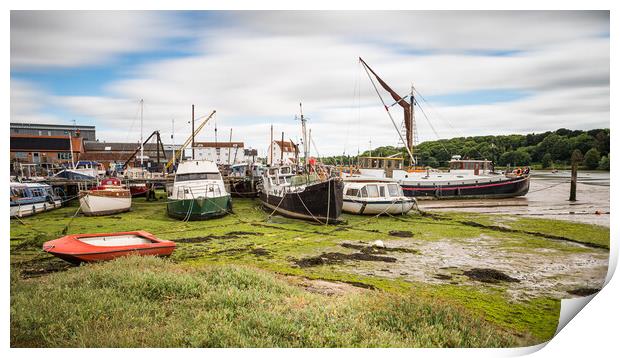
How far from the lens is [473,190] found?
29391 millimetres

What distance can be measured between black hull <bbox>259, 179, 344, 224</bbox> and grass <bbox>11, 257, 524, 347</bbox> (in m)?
8.75

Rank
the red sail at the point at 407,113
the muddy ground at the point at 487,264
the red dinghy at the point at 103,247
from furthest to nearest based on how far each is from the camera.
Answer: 1. the red sail at the point at 407,113
2. the muddy ground at the point at 487,264
3. the red dinghy at the point at 103,247

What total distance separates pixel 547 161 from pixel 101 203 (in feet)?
65.2

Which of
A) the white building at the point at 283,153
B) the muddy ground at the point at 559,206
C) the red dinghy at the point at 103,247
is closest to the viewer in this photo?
the red dinghy at the point at 103,247

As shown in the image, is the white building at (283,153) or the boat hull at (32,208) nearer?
the boat hull at (32,208)

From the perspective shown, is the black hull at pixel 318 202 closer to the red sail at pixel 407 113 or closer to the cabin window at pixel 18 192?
the red sail at pixel 407 113

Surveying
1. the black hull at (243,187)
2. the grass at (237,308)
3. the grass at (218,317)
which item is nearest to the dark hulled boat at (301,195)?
the grass at (237,308)

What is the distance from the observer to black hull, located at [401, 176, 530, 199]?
29281 mm

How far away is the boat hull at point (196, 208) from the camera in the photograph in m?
16.0

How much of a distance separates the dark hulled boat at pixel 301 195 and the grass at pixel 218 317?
8.81 m

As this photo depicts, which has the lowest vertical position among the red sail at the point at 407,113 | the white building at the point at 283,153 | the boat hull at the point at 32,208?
the boat hull at the point at 32,208

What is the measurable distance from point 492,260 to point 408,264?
2.43 meters

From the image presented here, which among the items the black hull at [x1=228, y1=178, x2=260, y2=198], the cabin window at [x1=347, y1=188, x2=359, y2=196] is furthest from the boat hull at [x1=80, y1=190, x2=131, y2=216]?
the cabin window at [x1=347, y1=188, x2=359, y2=196]

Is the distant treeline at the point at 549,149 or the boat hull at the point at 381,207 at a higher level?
the distant treeline at the point at 549,149
